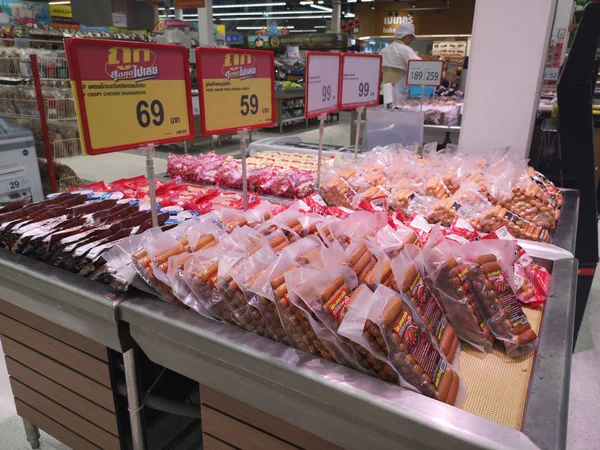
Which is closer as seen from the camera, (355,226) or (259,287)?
(259,287)

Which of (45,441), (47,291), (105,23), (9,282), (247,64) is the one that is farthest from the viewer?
(105,23)

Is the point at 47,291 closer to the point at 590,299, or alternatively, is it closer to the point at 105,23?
the point at 590,299

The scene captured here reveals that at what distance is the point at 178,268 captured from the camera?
1.25 m

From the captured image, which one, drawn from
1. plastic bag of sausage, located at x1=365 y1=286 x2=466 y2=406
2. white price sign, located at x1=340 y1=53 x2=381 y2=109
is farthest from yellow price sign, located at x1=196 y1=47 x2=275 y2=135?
plastic bag of sausage, located at x1=365 y1=286 x2=466 y2=406

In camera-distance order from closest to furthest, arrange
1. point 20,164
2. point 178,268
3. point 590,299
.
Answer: point 178,268 < point 590,299 < point 20,164

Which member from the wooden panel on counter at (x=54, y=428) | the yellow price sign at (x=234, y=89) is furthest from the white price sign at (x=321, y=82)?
the wooden panel on counter at (x=54, y=428)

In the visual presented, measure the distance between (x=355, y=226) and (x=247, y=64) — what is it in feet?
2.76

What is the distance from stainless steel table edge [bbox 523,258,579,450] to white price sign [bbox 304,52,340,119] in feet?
4.34

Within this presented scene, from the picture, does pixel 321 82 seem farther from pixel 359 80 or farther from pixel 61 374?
pixel 61 374

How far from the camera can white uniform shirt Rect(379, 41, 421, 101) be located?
6258 mm

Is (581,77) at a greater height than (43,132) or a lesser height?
greater

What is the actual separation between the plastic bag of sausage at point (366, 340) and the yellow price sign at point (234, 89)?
96 centimetres

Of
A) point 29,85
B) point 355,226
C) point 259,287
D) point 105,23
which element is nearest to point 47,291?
point 259,287

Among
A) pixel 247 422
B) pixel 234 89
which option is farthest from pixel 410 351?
pixel 234 89
